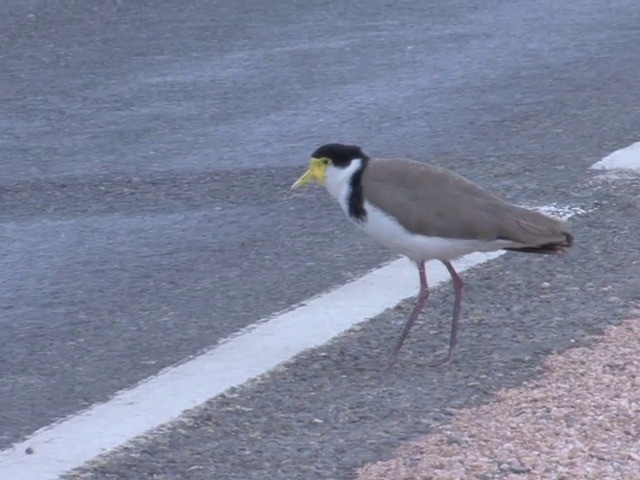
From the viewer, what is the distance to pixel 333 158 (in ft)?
18.5

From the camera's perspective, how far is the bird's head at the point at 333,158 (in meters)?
5.59

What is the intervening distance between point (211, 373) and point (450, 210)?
98 centimetres

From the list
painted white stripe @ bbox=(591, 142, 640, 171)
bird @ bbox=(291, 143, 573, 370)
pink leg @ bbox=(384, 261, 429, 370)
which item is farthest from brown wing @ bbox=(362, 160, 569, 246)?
painted white stripe @ bbox=(591, 142, 640, 171)

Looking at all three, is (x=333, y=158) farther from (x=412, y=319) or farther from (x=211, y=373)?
(x=211, y=373)

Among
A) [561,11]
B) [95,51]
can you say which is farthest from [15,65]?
[561,11]

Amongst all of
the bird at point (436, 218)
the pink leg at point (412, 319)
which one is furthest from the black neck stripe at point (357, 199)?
the pink leg at point (412, 319)

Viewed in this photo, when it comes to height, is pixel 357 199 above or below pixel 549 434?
above

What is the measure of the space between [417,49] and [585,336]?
6.00m

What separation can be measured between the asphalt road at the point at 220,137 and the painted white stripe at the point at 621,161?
0.10 metres

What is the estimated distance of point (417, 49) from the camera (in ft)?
36.9

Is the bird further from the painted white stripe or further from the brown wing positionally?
the painted white stripe

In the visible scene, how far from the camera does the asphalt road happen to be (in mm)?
6047

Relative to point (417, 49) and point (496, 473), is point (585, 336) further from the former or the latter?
point (417, 49)

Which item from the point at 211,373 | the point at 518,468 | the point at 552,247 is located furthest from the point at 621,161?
the point at 518,468
